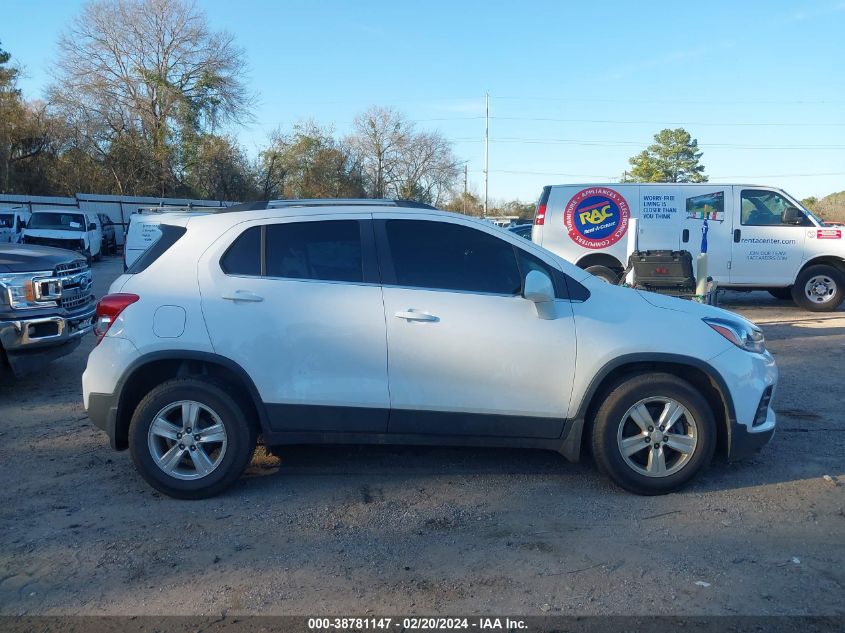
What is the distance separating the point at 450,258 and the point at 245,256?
4.41 feet

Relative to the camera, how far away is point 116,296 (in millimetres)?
4805

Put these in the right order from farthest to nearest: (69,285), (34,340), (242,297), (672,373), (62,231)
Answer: (62,231) < (69,285) < (34,340) < (672,373) < (242,297)

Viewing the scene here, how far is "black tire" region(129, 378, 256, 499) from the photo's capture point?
469cm

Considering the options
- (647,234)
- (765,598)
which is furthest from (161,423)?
(647,234)

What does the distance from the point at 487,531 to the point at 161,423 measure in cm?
214

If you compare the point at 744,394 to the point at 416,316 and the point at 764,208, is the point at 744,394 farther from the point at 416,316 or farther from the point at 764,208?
the point at 764,208

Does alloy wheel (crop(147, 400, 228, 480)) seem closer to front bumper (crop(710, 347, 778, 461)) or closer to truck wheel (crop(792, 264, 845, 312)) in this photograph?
front bumper (crop(710, 347, 778, 461))

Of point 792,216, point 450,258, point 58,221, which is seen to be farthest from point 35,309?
point 58,221

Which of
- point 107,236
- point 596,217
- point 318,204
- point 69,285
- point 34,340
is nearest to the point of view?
point 318,204

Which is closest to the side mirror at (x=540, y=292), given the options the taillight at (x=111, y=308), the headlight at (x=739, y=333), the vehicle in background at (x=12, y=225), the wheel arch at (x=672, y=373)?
the wheel arch at (x=672, y=373)

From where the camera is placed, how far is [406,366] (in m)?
4.71

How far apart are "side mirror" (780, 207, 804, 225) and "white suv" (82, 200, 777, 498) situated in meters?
9.35

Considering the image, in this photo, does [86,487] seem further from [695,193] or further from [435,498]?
[695,193]

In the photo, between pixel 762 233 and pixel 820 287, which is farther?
pixel 820 287
